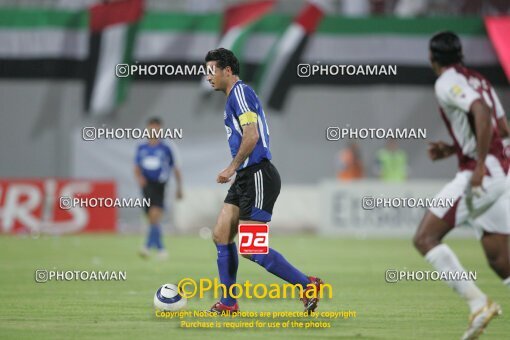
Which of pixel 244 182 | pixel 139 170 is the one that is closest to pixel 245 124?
pixel 244 182

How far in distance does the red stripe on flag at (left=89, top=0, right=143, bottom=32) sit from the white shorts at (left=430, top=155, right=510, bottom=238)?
22.8 metres

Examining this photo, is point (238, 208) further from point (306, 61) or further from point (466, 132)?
point (306, 61)

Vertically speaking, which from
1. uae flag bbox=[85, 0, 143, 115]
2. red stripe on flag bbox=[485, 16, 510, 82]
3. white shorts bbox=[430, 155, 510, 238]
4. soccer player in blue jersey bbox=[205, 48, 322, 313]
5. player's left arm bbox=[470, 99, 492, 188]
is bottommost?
white shorts bbox=[430, 155, 510, 238]

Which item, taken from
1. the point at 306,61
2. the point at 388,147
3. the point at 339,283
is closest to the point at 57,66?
the point at 306,61

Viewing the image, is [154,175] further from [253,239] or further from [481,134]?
[481,134]

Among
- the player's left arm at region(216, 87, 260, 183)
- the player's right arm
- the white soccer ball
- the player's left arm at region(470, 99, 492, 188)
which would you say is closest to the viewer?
the player's left arm at region(470, 99, 492, 188)

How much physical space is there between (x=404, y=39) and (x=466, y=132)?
23.3 meters

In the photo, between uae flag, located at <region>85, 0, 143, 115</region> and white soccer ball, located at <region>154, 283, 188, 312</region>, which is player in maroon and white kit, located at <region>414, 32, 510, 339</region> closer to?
white soccer ball, located at <region>154, 283, 188, 312</region>

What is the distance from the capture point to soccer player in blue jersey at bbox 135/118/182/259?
64.2ft

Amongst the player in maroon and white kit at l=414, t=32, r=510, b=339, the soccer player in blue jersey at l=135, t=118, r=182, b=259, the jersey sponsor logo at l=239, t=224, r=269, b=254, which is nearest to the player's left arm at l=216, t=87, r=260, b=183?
the jersey sponsor logo at l=239, t=224, r=269, b=254

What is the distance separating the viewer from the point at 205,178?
1225 inches

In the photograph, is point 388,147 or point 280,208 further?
point 388,147

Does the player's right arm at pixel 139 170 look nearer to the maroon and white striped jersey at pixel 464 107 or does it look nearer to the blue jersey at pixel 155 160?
the blue jersey at pixel 155 160

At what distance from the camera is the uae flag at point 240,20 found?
99.3ft
